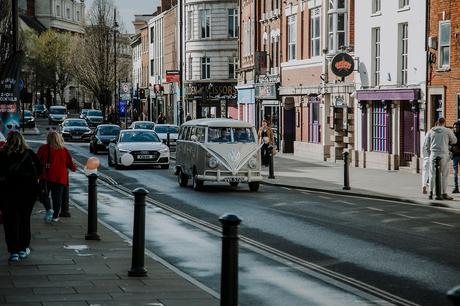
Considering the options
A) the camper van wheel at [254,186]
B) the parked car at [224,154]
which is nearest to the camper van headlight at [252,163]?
the parked car at [224,154]

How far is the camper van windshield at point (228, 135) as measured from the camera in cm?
2797

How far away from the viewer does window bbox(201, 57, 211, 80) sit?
280ft

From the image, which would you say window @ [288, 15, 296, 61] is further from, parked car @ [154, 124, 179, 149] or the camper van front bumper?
the camper van front bumper

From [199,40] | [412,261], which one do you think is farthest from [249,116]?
[412,261]

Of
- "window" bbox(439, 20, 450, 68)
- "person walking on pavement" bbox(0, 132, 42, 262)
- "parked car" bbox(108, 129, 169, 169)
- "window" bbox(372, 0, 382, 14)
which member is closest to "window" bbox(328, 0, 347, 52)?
"window" bbox(372, 0, 382, 14)

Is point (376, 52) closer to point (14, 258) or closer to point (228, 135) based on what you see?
point (228, 135)

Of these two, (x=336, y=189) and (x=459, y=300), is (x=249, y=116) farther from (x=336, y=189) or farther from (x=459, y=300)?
(x=459, y=300)

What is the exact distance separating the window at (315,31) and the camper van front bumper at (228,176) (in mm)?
20422

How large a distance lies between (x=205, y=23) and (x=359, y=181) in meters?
55.9

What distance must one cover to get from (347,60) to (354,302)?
30038 mm

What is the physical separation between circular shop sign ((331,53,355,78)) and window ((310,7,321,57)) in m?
6.86

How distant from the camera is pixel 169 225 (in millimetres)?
18812

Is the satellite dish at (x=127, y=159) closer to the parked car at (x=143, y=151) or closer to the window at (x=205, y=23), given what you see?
the parked car at (x=143, y=151)

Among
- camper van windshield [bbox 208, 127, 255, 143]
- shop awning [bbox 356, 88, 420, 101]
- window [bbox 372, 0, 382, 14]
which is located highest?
window [bbox 372, 0, 382, 14]
